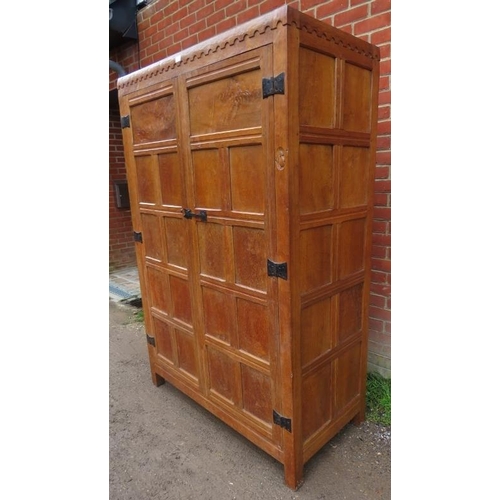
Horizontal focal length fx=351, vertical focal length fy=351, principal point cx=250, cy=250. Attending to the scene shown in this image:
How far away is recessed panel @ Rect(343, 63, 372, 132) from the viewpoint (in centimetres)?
158

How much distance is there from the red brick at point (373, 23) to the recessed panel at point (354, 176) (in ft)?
2.64

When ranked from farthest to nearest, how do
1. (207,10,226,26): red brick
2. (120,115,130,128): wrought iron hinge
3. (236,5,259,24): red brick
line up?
(207,10,226,26): red brick < (236,5,259,24): red brick < (120,115,130,128): wrought iron hinge

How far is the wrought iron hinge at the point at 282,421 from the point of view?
1637 millimetres

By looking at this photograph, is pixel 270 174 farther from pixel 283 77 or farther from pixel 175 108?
pixel 175 108

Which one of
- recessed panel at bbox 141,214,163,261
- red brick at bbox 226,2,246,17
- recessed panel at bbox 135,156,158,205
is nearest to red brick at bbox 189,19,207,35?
red brick at bbox 226,2,246,17

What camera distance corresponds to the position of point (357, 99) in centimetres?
164

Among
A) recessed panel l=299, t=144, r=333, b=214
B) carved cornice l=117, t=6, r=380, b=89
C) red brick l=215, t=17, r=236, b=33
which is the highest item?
red brick l=215, t=17, r=236, b=33

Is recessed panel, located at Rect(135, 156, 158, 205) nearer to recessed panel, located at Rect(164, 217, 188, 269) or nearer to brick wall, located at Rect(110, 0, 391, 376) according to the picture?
recessed panel, located at Rect(164, 217, 188, 269)

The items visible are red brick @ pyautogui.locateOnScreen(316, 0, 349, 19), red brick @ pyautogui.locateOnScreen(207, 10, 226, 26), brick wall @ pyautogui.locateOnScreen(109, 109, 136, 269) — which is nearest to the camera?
red brick @ pyautogui.locateOnScreen(316, 0, 349, 19)

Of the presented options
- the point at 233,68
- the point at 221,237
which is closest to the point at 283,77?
the point at 233,68

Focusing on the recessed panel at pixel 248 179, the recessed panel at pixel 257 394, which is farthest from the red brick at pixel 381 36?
the recessed panel at pixel 257 394

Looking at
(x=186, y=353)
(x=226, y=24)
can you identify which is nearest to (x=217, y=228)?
(x=186, y=353)

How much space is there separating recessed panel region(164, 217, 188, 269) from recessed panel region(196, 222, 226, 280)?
0.47 ft

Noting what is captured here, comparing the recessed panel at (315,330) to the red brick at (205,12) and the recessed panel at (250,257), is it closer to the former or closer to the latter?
the recessed panel at (250,257)
